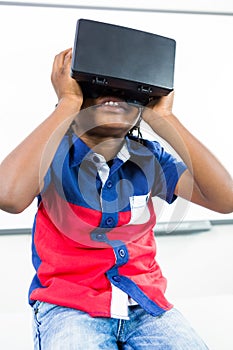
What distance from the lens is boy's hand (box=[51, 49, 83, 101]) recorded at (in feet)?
2.42

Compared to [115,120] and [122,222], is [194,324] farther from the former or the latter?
[115,120]

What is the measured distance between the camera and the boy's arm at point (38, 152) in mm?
702

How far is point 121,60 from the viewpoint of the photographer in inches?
27.2

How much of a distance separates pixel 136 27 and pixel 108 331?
104cm

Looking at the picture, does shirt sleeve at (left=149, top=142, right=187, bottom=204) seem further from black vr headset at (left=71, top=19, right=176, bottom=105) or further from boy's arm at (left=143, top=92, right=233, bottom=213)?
black vr headset at (left=71, top=19, right=176, bottom=105)

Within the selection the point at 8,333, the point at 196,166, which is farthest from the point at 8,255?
the point at 196,166

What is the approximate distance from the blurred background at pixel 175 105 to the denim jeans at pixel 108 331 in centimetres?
59

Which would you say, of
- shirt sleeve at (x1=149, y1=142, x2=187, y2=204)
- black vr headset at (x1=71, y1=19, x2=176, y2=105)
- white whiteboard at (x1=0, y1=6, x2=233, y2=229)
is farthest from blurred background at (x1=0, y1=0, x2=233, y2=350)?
black vr headset at (x1=71, y1=19, x2=176, y2=105)

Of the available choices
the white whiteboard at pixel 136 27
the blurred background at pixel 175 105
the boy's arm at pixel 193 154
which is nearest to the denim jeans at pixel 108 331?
the boy's arm at pixel 193 154

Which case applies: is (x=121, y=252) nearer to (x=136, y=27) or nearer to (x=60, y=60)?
(x=60, y=60)

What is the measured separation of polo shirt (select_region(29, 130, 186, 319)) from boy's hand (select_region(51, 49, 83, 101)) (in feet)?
0.25

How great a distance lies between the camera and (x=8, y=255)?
1.48 meters

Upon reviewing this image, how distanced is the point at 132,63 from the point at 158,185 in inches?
10.3

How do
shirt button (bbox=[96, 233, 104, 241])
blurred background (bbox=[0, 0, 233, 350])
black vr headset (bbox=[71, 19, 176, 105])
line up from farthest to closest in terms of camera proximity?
blurred background (bbox=[0, 0, 233, 350]) → shirt button (bbox=[96, 233, 104, 241]) → black vr headset (bbox=[71, 19, 176, 105])
